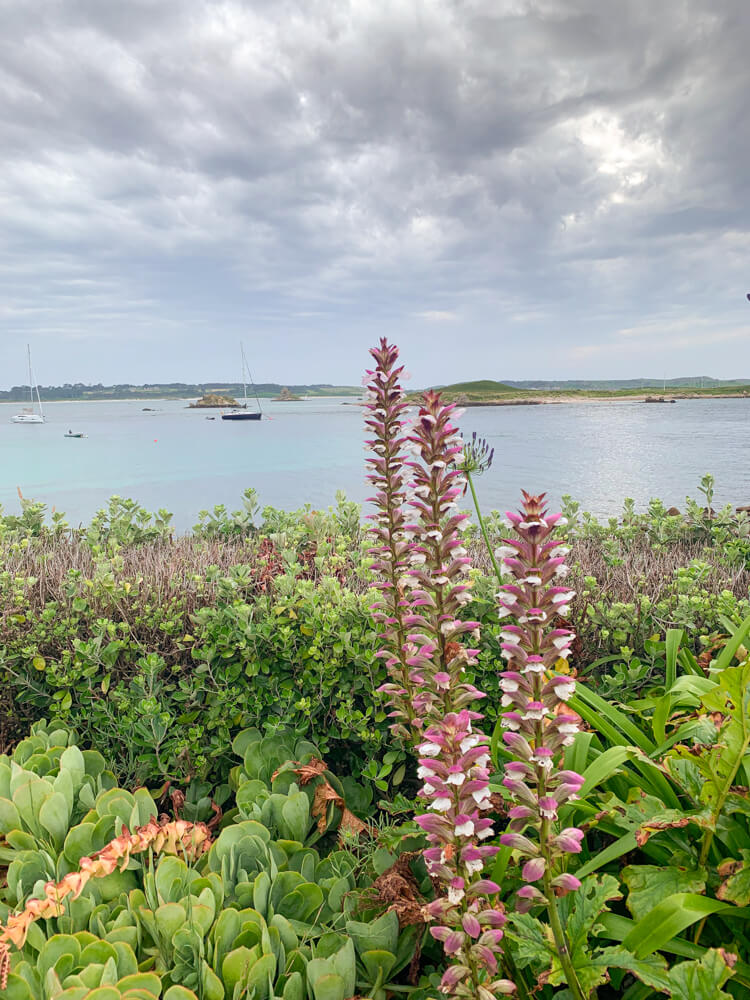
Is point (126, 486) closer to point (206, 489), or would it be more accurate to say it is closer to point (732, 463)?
point (206, 489)

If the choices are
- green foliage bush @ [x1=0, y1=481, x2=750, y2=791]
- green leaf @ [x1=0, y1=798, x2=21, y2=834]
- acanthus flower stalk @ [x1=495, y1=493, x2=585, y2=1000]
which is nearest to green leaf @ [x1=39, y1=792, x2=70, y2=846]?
green leaf @ [x1=0, y1=798, x2=21, y2=834]

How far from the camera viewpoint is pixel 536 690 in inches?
56.5

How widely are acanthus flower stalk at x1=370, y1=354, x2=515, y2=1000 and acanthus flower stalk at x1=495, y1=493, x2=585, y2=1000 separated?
0.09m

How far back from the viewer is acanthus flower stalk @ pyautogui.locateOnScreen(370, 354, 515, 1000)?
4.72ft

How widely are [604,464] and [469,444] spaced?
38.8 ft

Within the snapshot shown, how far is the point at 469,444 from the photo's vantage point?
12.7 feet

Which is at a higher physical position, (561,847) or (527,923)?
(561,847)

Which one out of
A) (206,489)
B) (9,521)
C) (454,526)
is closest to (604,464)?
(206,489)

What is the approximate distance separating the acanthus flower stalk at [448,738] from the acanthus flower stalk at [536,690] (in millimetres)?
91

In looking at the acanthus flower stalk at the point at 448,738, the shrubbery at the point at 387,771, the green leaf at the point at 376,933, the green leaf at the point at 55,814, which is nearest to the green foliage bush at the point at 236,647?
the shrubbery at the point at 387,771

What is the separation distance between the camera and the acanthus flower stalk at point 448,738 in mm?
1438

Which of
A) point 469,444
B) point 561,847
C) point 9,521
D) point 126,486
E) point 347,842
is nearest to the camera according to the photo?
point 561,847

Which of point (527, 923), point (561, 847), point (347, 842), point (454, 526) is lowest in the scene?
point (347, 842)

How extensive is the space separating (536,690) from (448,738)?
241mm
